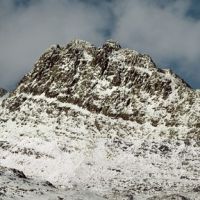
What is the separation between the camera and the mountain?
4259 inches

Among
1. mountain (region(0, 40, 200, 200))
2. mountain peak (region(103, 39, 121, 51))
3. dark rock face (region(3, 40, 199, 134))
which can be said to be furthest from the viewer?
mountain peak (region(103, 39, 121, 51))

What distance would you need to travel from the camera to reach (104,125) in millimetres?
129875

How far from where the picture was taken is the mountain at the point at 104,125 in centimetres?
10819

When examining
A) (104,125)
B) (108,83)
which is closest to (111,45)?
(108,83)

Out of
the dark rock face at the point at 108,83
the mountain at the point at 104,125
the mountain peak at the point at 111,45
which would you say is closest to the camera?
the mountain at the point at 104,125

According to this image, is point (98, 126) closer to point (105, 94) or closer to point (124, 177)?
point (105, 94)

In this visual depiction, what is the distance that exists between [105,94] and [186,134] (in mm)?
22778

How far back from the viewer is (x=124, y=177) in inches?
4264

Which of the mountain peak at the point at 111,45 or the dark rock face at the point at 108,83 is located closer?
the dark rock face at the point at 108,83

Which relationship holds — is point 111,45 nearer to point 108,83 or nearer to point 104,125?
point 108,83

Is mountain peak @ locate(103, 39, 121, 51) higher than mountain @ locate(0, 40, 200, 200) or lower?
higher

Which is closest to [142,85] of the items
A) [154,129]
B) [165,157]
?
[154,129]

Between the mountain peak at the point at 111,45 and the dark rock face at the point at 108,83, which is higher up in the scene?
the mountain peak at the point at 111,45

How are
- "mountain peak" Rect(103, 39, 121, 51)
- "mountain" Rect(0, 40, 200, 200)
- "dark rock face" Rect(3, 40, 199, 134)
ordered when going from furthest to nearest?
"mountain peak" Rect(103, 39, 121, 51) → "dark rock face" Rect(3, 40, 199, 134) → "mountain" Rect(0, 40, 200, 200)
